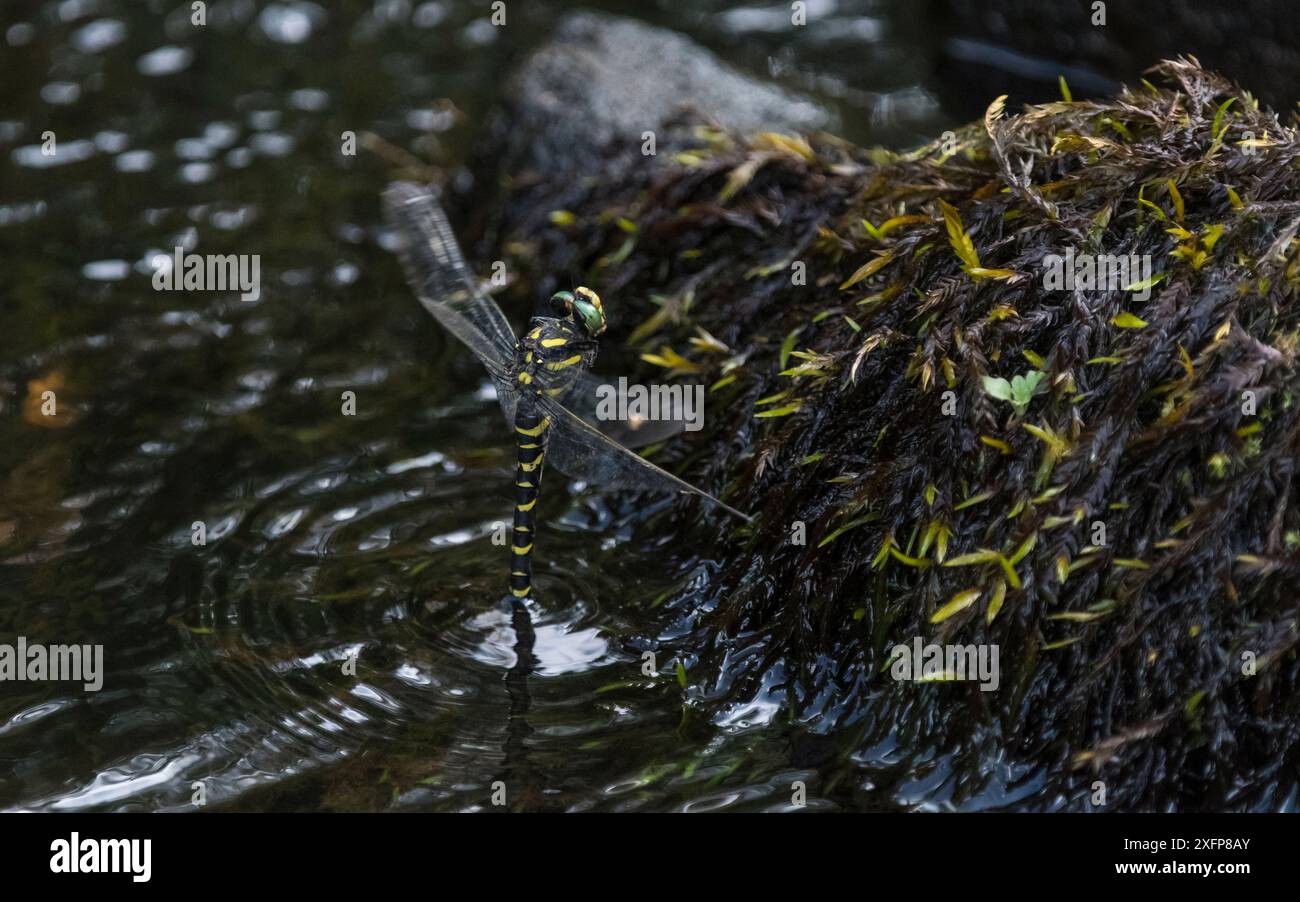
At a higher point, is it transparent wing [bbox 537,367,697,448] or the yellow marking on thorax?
the yellow marking on thorax

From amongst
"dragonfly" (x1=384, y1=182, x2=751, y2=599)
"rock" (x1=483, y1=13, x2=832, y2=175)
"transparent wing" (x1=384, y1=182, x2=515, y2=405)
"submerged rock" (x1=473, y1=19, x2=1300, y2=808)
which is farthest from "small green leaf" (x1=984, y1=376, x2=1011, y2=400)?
"rock" (x1=483, y1=13, x2=832, y2=175)

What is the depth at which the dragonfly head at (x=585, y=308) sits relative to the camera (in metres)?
3.58

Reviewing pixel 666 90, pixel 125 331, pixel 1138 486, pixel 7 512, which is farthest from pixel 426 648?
pixel 666 90

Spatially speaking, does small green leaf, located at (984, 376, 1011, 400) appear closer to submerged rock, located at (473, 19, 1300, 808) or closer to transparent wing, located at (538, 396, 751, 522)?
submerged rock, located at (473, 19, 1300, 808)

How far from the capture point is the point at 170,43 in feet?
23.3

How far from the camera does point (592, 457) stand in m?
3.79

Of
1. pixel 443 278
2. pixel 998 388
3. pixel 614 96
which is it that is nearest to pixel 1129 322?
pixel 998 388

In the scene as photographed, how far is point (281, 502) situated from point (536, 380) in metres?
1.19

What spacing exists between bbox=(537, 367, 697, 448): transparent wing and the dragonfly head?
154 millimetres

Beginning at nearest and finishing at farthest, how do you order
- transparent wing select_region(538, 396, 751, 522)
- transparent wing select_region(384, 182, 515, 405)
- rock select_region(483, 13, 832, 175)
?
transparent wing select_region(538, 396, 751, 522) < transparent wing select_region(384, 182, 515, 405) < rock select_region(483, 13, 832, 175)

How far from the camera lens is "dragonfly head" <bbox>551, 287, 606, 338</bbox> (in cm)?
358

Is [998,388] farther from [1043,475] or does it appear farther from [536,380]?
[536,380]

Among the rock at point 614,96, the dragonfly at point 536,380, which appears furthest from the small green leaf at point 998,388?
the rock at point 614,96

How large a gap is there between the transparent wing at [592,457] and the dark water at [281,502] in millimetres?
401
